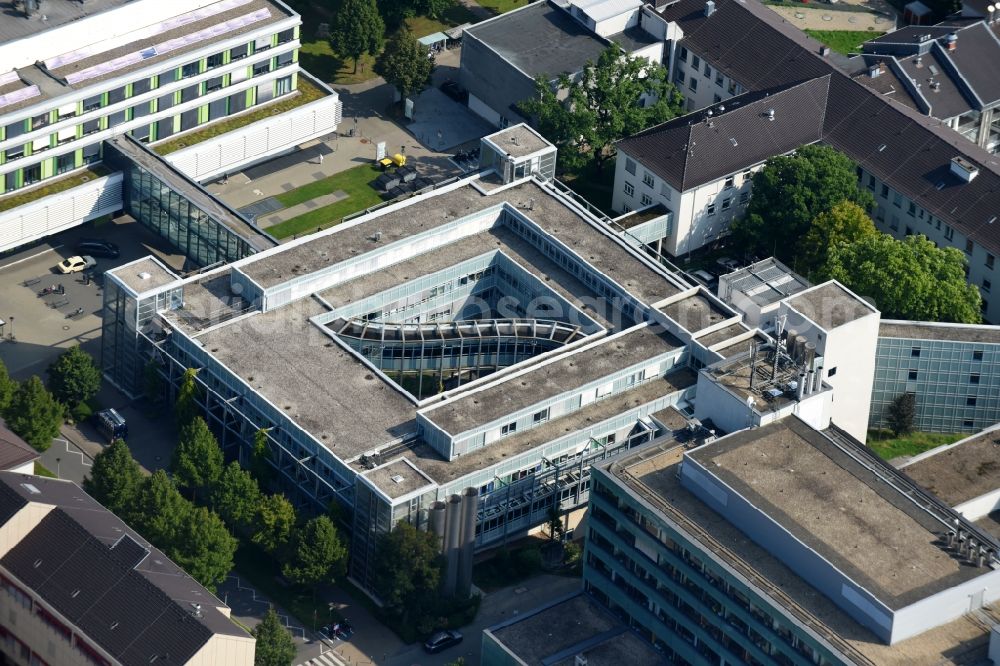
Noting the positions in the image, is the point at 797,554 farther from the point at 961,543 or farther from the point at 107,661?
the point at 107,661

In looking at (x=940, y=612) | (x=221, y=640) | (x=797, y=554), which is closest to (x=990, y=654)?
(x=940, y=612)

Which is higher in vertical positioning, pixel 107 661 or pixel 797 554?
pixel 797 554

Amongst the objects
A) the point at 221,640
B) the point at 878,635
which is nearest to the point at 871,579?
the point at 878,635

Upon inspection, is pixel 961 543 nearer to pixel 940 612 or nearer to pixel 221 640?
pixel 940 612

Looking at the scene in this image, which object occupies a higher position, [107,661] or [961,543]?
[961,543]

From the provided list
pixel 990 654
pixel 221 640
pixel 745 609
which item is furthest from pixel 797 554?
pixel 221 640

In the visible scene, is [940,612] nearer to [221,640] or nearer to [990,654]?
[990,654]
